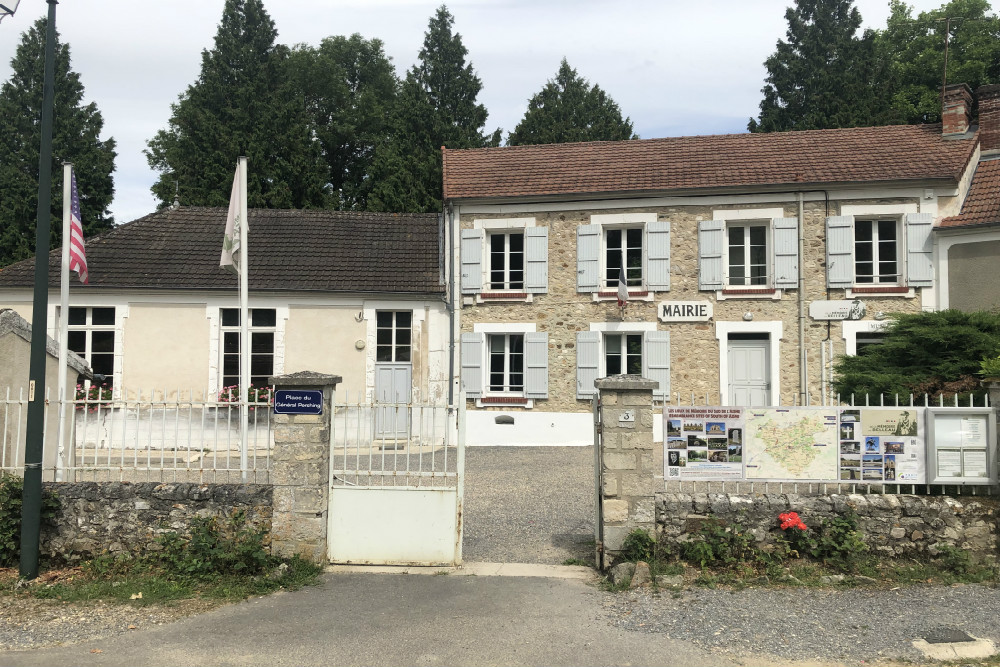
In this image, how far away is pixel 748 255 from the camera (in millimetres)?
15953

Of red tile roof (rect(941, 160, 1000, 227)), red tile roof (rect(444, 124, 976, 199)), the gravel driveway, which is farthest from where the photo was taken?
red tile roof (rect(444, 124, 976, 199))

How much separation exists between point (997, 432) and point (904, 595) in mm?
1779

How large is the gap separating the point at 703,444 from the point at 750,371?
9.34 m

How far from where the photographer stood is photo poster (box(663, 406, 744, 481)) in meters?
6.94

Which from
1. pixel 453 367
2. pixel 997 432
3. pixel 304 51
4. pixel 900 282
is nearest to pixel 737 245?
pixel 900 282

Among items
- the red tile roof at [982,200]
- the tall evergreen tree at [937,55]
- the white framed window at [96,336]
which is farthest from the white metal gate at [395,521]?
the tall evergreen tree at [937,55]

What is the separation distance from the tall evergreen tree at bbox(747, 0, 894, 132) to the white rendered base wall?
56.8 feet

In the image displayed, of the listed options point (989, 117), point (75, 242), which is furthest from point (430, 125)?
point (75, 242)

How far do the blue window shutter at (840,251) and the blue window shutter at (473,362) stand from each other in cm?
704

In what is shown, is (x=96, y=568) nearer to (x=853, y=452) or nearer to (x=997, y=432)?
(x=853, y=452)

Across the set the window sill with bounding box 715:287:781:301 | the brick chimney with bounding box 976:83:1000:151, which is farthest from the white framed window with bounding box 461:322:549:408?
the brick chimney with bounding box 976:83:1000:151

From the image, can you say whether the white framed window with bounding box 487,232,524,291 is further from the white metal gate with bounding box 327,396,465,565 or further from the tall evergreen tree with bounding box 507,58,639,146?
the tall evergreen tree with bounding box 507,58,639,146

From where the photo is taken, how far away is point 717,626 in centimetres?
559

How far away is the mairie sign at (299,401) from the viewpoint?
6.84 m
